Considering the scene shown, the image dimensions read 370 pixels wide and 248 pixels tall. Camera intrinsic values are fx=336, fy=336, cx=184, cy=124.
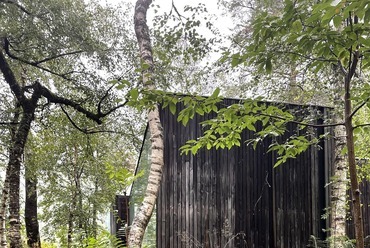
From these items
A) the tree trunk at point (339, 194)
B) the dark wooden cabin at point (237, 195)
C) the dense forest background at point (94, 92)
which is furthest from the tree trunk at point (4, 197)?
the tree trunk at point (339, 194)

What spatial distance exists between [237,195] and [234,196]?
54 millimetres

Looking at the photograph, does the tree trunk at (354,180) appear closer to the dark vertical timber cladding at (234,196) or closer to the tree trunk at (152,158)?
the tree trunk at (152,158)

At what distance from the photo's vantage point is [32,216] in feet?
27.2

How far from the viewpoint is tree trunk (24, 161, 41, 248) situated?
7502 millimetres

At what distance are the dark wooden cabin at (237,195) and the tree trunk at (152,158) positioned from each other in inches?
32.2

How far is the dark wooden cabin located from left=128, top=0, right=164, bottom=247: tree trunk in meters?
0.82

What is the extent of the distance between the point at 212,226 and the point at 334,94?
269cm

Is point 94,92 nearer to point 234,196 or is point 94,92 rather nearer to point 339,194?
point 234,196

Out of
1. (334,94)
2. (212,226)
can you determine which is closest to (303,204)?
(212,226)

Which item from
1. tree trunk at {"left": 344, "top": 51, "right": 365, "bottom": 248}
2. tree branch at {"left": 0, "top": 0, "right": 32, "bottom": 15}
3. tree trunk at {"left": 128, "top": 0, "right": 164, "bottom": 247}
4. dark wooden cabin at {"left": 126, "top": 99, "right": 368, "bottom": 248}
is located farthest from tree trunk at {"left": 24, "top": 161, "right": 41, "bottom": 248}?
tree trunk at {"left": 344, "top": 51, "right": 365, "bottom": 248}

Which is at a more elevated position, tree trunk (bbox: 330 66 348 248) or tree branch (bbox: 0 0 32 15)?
tree branch (bbox: 0 0 32 15)

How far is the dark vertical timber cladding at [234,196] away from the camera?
520cm

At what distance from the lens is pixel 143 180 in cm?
579

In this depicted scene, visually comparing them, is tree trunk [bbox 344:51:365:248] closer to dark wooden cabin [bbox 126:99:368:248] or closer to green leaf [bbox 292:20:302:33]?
green leaf [bbox 292:20:302:33]
